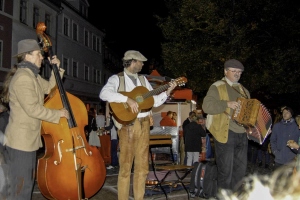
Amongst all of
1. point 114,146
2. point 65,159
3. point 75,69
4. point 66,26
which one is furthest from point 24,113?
point 75,69

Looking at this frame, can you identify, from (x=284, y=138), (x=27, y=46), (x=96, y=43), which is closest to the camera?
(x=27, y=46)

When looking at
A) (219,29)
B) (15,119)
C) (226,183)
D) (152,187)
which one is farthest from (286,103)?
(15,119)

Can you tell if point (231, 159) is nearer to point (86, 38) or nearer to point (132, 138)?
point (132, 138)

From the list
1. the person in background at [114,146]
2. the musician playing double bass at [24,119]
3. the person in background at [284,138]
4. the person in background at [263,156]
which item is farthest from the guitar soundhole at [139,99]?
the person in background at [263,156]

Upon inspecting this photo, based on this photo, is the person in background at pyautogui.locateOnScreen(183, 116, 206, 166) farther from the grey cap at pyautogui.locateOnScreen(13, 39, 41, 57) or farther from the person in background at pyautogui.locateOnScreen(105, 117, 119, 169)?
the grey cap at pyautogui.locateOnScreen(13, 39, 41, 57)

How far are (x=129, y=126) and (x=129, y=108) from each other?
259mm

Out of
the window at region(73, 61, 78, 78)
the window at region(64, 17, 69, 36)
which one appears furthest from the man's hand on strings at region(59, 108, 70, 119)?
the window at region(73, 61, 78, 78)

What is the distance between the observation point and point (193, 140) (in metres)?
11.8

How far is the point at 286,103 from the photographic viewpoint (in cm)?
1620

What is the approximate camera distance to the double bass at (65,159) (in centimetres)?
489

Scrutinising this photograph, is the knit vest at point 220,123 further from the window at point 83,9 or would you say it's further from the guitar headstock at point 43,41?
the window at point 83,9

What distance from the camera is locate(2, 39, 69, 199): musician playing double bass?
4184 mm

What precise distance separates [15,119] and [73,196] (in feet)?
4.38

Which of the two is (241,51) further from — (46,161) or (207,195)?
(46,161)
